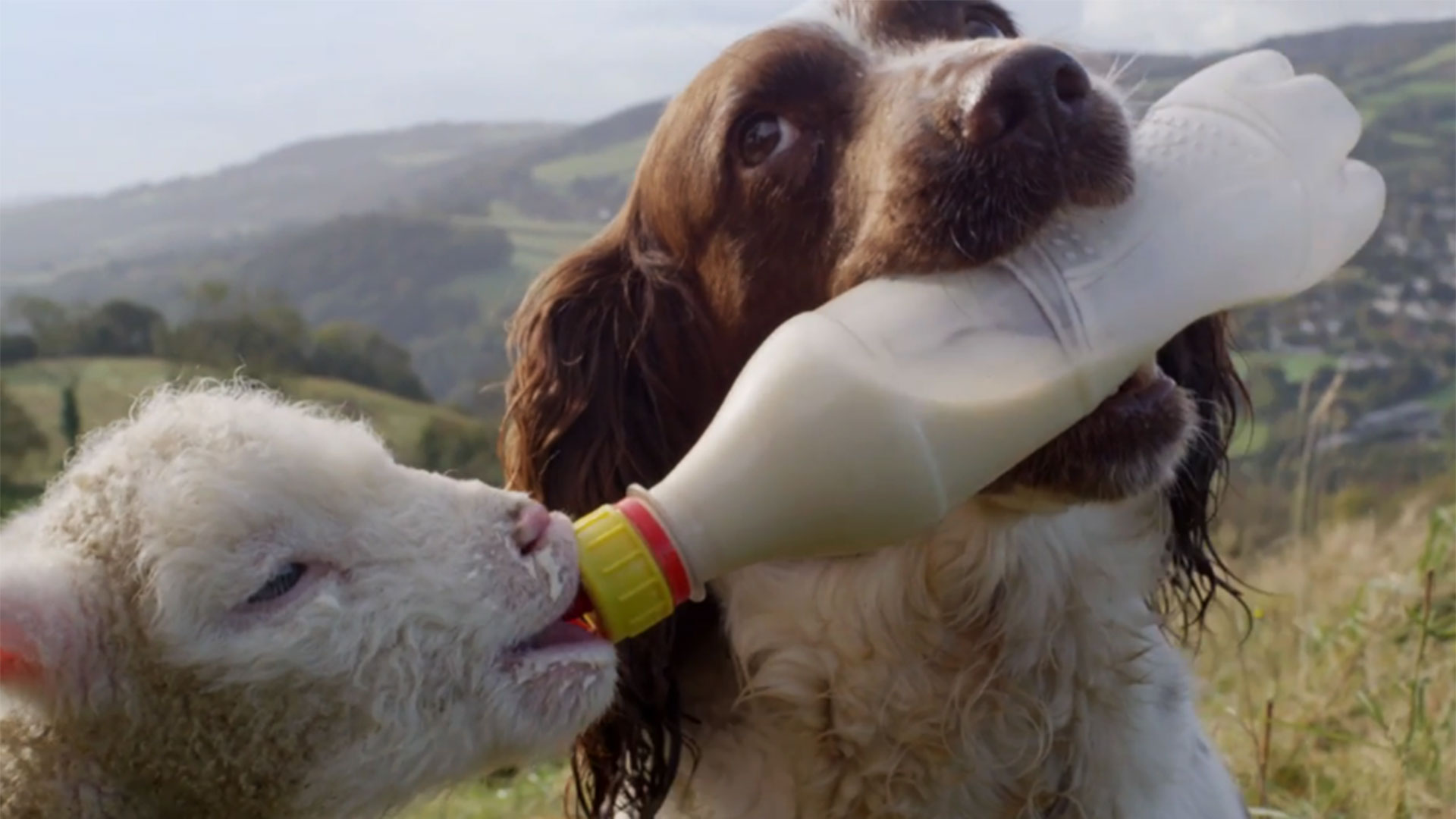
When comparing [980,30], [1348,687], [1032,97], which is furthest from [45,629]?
[1348,687]

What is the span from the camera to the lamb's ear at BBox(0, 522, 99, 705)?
1759 mm

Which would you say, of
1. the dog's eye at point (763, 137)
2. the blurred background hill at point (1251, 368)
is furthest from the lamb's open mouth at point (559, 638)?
the dog's eye at point (763, 137)

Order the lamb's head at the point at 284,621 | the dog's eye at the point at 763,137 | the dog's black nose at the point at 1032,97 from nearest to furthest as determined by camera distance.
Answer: the lamb's head at the point at 284,621, the dog's black nose at the point at 1032,97, the dog's eye at the point at 763,137

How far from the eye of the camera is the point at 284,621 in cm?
192

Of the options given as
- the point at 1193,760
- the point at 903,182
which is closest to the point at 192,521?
the point at 903,182

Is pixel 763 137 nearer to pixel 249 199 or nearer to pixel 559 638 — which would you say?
pixel 559 638

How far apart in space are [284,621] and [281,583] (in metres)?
0.06

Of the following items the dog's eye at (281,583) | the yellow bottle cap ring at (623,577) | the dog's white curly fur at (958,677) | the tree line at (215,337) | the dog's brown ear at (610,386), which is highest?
the dog's eye at (281,583)

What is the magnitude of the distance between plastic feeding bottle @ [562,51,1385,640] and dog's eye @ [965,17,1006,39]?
0.56 m

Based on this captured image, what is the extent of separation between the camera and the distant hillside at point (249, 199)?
2875 cm

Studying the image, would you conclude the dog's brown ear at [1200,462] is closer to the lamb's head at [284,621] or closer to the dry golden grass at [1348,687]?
the dry golden grass at [1348,687]

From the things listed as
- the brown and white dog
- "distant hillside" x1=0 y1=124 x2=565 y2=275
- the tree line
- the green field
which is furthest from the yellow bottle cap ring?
"distant hillside" x1=0 y1=124 x2=565 y2=275

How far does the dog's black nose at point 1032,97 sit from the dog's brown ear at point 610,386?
817mm

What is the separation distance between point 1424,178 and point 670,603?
10.9m
